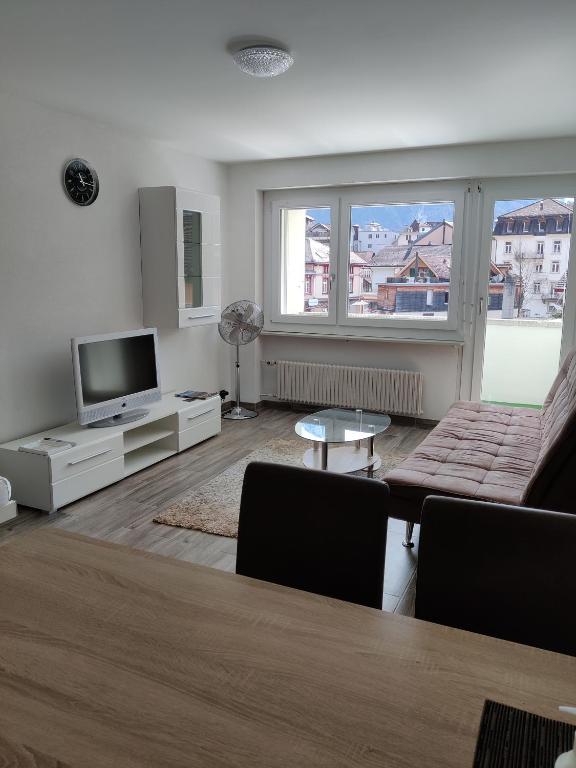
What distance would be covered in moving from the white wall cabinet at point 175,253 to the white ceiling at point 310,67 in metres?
0.51

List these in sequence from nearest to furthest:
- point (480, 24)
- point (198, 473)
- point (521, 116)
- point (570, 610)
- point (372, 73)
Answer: point (570, 610) < point (480, 24) < point (372, 73) < point (521, 116) < point (198, 473)

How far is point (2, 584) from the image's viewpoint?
4.34 feet

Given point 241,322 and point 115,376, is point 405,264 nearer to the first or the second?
point 241,322

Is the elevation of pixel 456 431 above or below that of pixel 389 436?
above

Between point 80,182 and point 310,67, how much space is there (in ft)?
6.21

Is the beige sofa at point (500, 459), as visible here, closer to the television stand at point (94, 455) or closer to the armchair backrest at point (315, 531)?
the armchair backrest at point (315, 531)

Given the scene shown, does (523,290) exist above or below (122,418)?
above

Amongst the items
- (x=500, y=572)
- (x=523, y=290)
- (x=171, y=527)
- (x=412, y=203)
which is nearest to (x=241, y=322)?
(x=412, y=203)

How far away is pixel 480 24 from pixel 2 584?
8.87ft

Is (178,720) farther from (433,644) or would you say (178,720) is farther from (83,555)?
(83,555)

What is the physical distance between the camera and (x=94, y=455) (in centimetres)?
377

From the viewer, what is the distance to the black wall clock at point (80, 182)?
13.2 feet

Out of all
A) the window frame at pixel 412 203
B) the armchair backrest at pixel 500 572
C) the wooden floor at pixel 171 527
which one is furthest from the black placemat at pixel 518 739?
the window frame at pixel 412 203

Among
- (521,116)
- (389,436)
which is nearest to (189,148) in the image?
(521,116)
